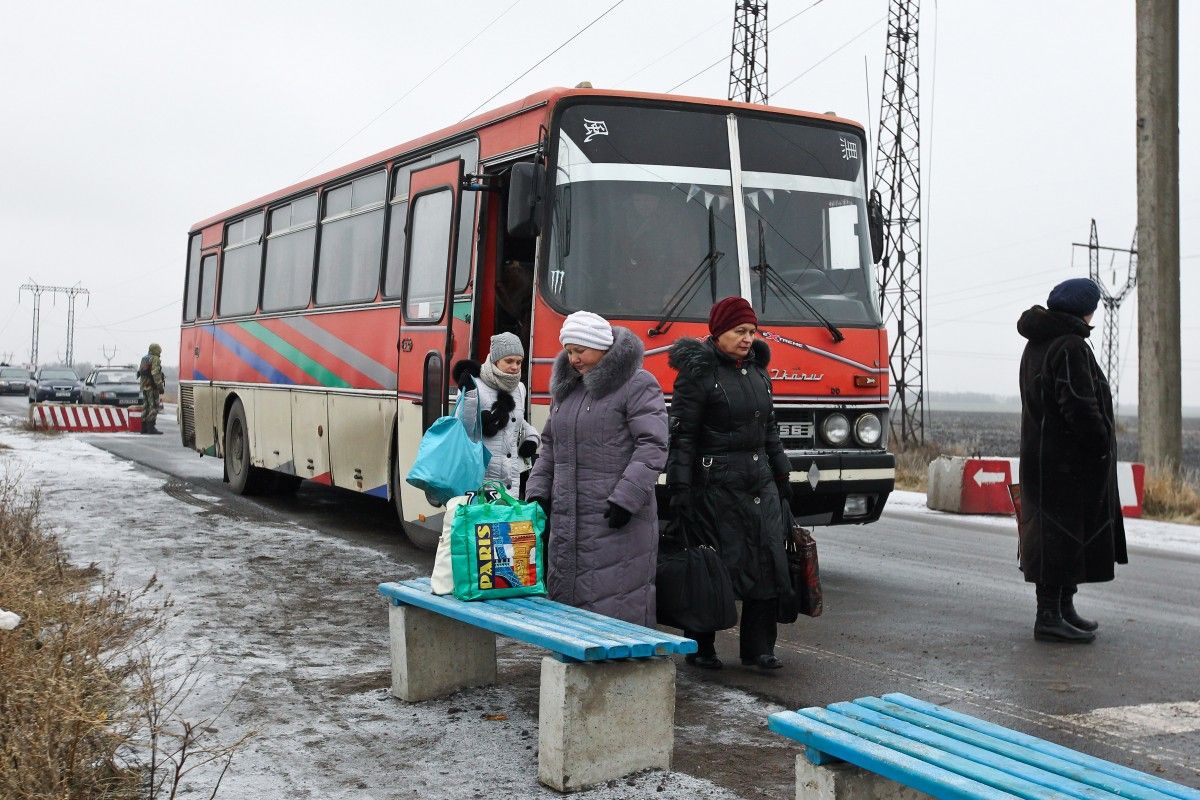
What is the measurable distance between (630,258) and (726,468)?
2823 millimetres

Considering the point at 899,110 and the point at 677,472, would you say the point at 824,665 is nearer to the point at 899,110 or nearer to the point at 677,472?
the point at 677,472

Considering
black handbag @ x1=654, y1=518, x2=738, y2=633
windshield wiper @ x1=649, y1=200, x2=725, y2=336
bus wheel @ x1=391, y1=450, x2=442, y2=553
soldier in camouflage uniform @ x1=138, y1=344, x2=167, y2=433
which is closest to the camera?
Answer: black handbag @ x1=654, y1=518, x2=738, y2=633

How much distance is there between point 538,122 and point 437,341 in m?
1.92

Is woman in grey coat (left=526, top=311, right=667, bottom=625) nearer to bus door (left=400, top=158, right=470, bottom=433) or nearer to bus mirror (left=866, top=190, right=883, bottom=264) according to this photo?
bus door (left=400, top=158, right=470, bottom=433)

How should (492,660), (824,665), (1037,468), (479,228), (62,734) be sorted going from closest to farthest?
(62,734), (492,660), (824,665), (1037,468), (479,228)

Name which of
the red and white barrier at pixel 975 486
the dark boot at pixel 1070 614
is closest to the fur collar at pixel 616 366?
the dark boot at pixel 1070 614

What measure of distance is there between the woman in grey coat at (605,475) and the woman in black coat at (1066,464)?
2851 millimetres

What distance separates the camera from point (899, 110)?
37.2 meters

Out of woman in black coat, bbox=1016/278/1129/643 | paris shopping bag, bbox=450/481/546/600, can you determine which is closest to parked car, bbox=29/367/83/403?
woman in black coat, bbox=1016/278/1129/643

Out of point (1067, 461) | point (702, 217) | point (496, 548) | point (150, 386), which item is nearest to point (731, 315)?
point (496, 548)

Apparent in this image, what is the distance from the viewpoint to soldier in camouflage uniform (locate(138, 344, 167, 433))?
100 feet

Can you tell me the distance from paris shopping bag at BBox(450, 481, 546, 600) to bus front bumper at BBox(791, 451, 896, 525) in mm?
3481

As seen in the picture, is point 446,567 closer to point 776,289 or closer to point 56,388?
point 776,289

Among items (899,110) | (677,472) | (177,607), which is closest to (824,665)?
(677,472)
